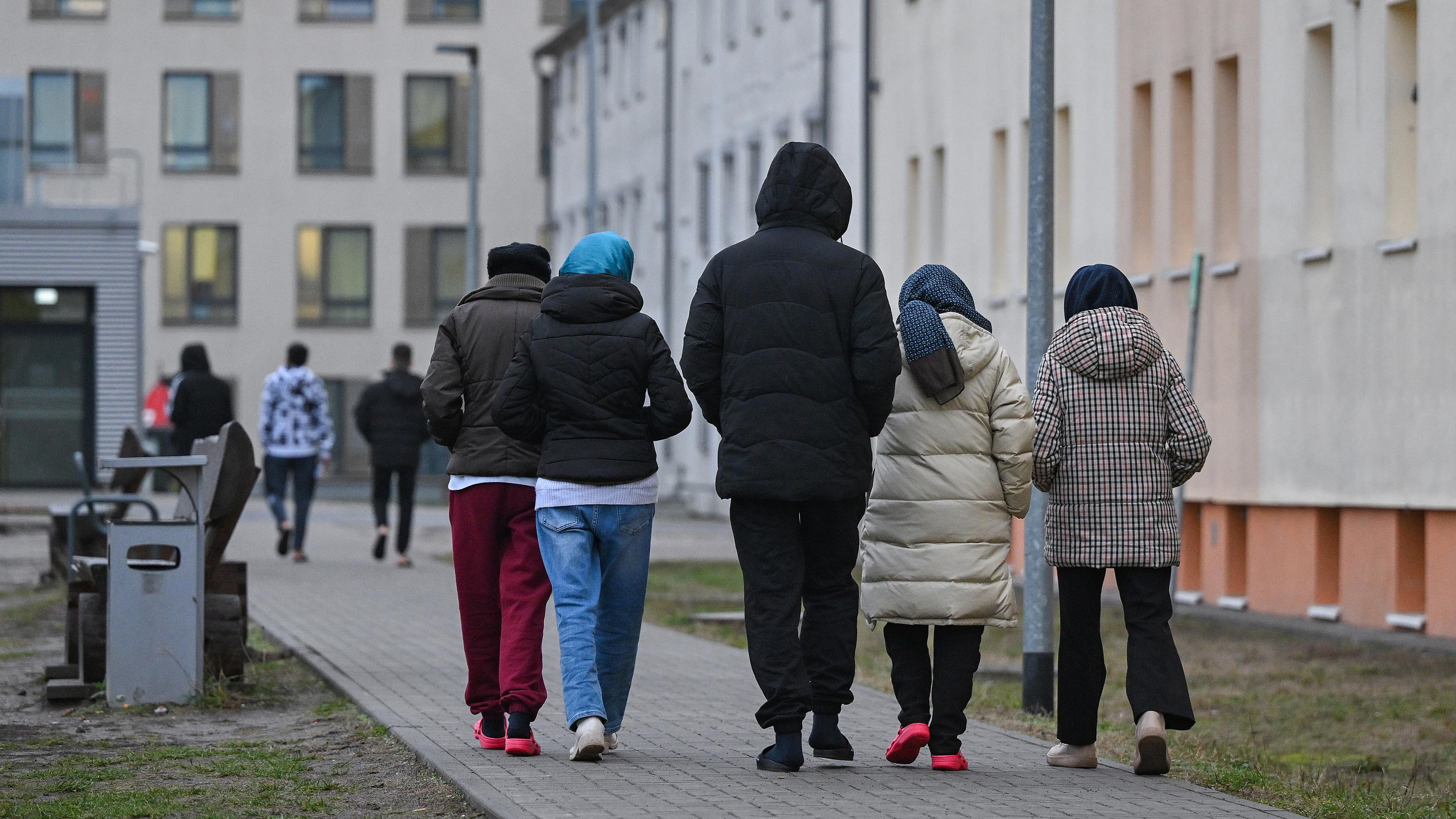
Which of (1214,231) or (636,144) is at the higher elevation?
(636,144)

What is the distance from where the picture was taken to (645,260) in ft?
163

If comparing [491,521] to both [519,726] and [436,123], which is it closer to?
[519,726]

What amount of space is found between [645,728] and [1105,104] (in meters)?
15.7

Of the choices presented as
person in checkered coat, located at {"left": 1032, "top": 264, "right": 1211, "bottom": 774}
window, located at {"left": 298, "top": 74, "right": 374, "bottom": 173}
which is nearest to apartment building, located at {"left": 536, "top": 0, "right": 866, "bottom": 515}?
window, located at {"left": 298, "top": 74, "right": 374, "bottom": 173}

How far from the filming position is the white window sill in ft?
57.8

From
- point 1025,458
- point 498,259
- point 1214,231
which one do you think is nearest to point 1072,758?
point 1025,458

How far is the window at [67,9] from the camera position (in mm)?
57281

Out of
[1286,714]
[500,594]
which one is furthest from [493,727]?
[1286,714]

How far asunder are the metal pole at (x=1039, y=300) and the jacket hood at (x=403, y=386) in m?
10.5

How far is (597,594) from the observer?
8.65 meters

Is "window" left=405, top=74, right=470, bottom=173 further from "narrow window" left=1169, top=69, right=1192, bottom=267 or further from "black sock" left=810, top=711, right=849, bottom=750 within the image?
"black sock" left=810, top=711, right=849, bottom=750

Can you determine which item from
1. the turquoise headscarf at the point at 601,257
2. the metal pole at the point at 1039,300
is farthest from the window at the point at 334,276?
the turquoise headscarf at the point at 601,257

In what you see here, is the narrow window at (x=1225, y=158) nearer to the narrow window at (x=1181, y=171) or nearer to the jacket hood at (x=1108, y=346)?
the narrow window at (x=1181, y=171)

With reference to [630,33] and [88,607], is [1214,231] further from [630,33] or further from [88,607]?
[630,33]
